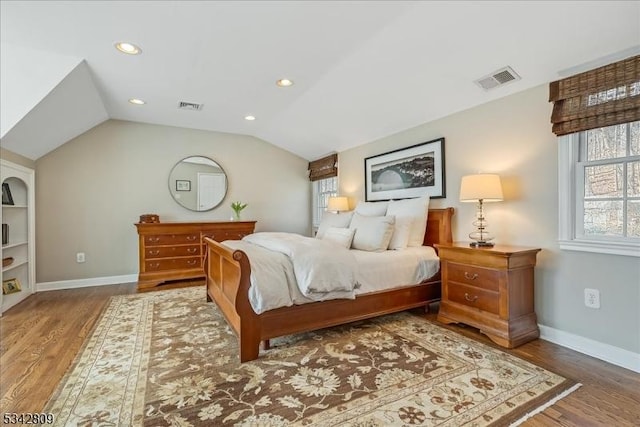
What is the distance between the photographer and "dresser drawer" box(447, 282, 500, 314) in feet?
7.94

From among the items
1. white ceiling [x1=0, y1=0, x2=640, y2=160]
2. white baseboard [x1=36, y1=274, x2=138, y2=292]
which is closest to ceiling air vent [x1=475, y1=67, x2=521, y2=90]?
white ceiling [x1=0, y1=0, x2=640, y2=160]

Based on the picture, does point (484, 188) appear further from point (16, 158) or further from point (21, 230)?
point (21, 230)

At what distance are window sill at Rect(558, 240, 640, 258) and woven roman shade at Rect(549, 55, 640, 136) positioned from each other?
833mm

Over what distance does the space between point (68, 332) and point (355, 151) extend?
4.12m

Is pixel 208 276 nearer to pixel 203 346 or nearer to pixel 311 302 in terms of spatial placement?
pixel 203 346

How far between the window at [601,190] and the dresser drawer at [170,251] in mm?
4466

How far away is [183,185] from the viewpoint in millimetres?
5008

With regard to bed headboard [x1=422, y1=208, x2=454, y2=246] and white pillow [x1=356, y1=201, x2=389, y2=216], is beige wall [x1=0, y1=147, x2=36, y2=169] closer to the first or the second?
white pillow [x1=356, y1=201, x2=389, y2=216]

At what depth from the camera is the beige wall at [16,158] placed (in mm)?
3215

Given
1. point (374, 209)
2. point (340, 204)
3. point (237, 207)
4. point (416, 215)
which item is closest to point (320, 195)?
point (340, 204)

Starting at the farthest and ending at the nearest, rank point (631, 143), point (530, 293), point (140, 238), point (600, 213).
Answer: point (140, 238), point (530, 293), point (600, 213), point (631, 143)

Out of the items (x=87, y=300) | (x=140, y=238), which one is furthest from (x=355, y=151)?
(x=87, y=300)

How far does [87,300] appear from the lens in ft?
11.9

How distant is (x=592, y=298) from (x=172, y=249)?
15.7 feet
